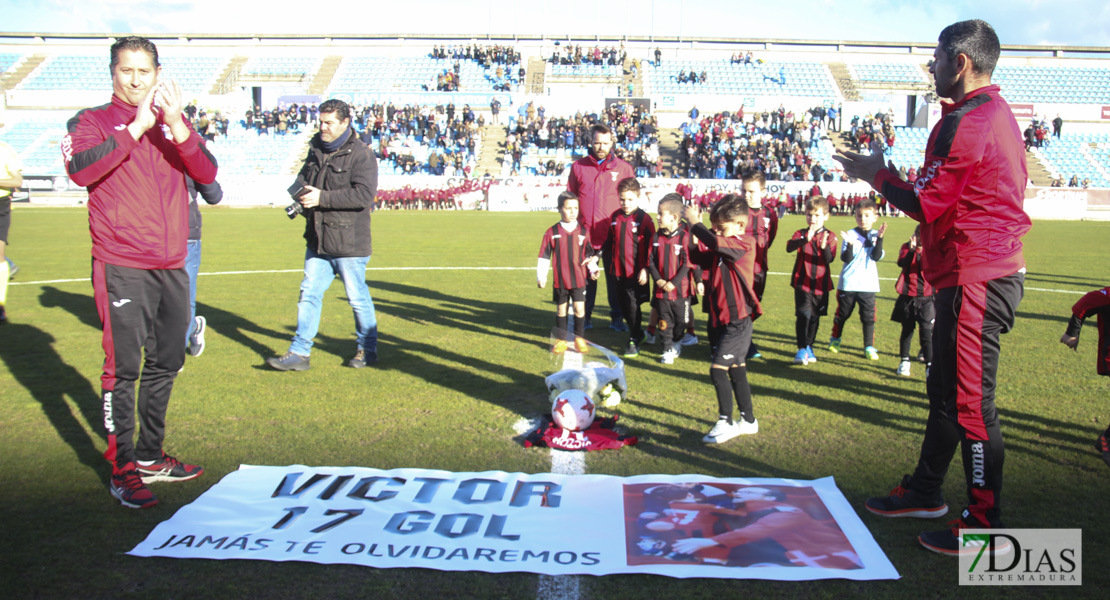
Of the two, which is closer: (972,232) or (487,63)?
(972,232)

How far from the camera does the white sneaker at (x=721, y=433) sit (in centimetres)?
471

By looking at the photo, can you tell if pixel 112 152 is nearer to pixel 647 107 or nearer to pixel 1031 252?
pixel 1031 252

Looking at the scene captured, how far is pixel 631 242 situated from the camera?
24.8ft

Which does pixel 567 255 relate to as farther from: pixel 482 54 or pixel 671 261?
pixel 482 54

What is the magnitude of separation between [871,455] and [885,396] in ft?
4.84

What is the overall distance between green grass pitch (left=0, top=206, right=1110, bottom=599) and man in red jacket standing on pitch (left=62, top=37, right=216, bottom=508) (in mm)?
444

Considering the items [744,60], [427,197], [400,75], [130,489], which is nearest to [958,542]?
[130,489]

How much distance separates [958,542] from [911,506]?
0.35m

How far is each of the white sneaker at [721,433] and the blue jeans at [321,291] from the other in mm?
3322

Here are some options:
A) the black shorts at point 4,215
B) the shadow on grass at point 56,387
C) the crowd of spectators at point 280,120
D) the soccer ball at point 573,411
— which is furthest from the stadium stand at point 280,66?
the soccer ball at point 573,411

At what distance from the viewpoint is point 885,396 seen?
5.82 metres

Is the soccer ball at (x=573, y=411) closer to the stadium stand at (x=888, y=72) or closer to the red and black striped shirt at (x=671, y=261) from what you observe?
the red and black striped shirt at (x=671, y=261)

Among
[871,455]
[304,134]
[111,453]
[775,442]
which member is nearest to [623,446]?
[775,442]

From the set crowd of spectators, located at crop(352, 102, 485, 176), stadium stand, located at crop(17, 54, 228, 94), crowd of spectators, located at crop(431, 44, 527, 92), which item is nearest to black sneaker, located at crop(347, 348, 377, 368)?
crowd of spectators, located at crop(352, 102, 485, 176)
